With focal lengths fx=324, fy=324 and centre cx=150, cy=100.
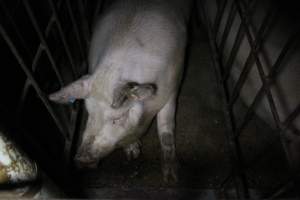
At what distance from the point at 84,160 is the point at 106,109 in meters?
0.37

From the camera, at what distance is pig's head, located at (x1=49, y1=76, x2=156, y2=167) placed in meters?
1.79

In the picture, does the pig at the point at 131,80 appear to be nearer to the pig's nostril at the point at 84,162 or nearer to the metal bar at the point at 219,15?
the pig's nostril at the point at 84,162

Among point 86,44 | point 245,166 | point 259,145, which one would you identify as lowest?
point 259,145

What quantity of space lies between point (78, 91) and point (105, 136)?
0.31m

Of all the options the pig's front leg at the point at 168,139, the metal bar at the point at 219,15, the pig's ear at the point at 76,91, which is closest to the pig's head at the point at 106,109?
the pig's ear at the point at 76,91

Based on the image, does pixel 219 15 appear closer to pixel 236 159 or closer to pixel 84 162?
pixel 236 159

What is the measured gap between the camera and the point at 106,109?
1854 millimetres

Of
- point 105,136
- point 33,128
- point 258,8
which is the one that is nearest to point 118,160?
point 105,136

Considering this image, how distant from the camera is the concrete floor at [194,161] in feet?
7.39

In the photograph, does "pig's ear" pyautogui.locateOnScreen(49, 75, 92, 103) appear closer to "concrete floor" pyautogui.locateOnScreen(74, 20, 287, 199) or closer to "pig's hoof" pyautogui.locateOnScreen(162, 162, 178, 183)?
"concrete floor" pyautogui.locateOnScreen(74, 20, 287, 199)

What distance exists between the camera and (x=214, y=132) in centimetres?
254

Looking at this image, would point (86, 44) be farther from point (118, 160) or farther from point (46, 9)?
point (118, 160)

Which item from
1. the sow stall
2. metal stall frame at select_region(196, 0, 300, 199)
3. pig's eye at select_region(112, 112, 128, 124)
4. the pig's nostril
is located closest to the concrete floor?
the sow stall

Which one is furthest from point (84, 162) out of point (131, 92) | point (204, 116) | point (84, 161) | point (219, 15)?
point (219, 15)
